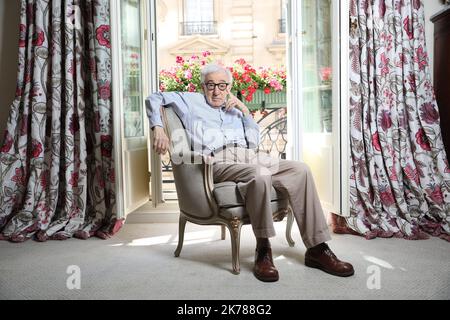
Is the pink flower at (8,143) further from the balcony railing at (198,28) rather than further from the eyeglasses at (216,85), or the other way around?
the balcony railing at (198,28)

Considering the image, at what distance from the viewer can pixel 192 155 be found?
2.19 m

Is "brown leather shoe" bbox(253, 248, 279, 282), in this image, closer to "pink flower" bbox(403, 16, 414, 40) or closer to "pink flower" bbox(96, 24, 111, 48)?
"pink flower" bbox(96, 24, 111, 48)

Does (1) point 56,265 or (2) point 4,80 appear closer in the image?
(1) point 56,265

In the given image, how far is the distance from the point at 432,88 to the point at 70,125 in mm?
2474

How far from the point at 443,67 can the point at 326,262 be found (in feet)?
5.67

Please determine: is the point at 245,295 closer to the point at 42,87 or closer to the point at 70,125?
the point at 70,125

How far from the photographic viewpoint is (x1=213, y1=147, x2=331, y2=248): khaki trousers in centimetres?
207

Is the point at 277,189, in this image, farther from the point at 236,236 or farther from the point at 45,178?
the point at 45,178

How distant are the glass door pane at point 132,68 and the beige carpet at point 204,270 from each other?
2.58ft

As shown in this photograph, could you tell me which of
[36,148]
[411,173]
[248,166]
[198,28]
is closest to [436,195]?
[411,173]

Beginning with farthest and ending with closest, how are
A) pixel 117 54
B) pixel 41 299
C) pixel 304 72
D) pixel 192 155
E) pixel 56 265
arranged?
pixel 304 72 → pixel 117 54 → pixel 56 265 → pixel 192 155 → pixel 41 299

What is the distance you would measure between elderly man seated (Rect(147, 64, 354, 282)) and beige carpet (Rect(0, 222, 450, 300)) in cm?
11

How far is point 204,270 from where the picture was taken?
7.25 feet
